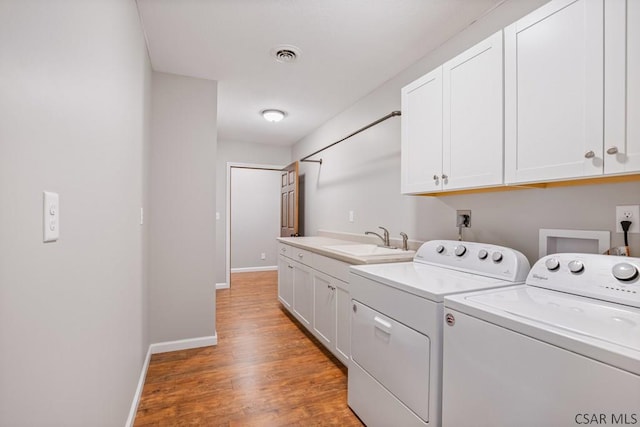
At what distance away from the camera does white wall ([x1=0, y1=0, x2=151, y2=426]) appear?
58 cm

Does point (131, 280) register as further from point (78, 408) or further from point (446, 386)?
point (446, 386)

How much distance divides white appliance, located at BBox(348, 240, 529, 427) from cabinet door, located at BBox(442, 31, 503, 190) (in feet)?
1.32

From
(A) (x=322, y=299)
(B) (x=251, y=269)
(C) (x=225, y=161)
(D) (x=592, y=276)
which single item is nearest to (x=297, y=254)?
(A) (x=322, y=299)

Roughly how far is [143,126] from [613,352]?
100 inches

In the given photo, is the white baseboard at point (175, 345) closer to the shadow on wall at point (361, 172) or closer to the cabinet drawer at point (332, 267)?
the cabinet drawer at point (332, 267)

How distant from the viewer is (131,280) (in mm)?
1757

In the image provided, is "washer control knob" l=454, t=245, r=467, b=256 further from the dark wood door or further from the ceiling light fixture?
the dark wood door

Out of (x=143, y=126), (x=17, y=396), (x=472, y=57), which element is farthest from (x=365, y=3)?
(x=17, y=396)

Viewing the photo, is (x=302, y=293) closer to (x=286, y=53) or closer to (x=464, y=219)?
(x=464, y=219)

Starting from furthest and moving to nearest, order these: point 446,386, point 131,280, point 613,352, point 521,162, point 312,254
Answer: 1. point 312,254
2. point 131,280
3. point 521,162
4. point 446,386
5. point 613,352

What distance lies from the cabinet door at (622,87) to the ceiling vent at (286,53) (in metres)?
1.75

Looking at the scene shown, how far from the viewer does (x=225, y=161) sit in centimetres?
499

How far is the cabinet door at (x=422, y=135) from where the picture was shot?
6.11ft

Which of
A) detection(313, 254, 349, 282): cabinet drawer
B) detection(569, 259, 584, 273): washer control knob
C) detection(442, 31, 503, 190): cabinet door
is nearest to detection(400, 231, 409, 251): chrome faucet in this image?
detection(313, 254, 349, 282): cabinet drawer
